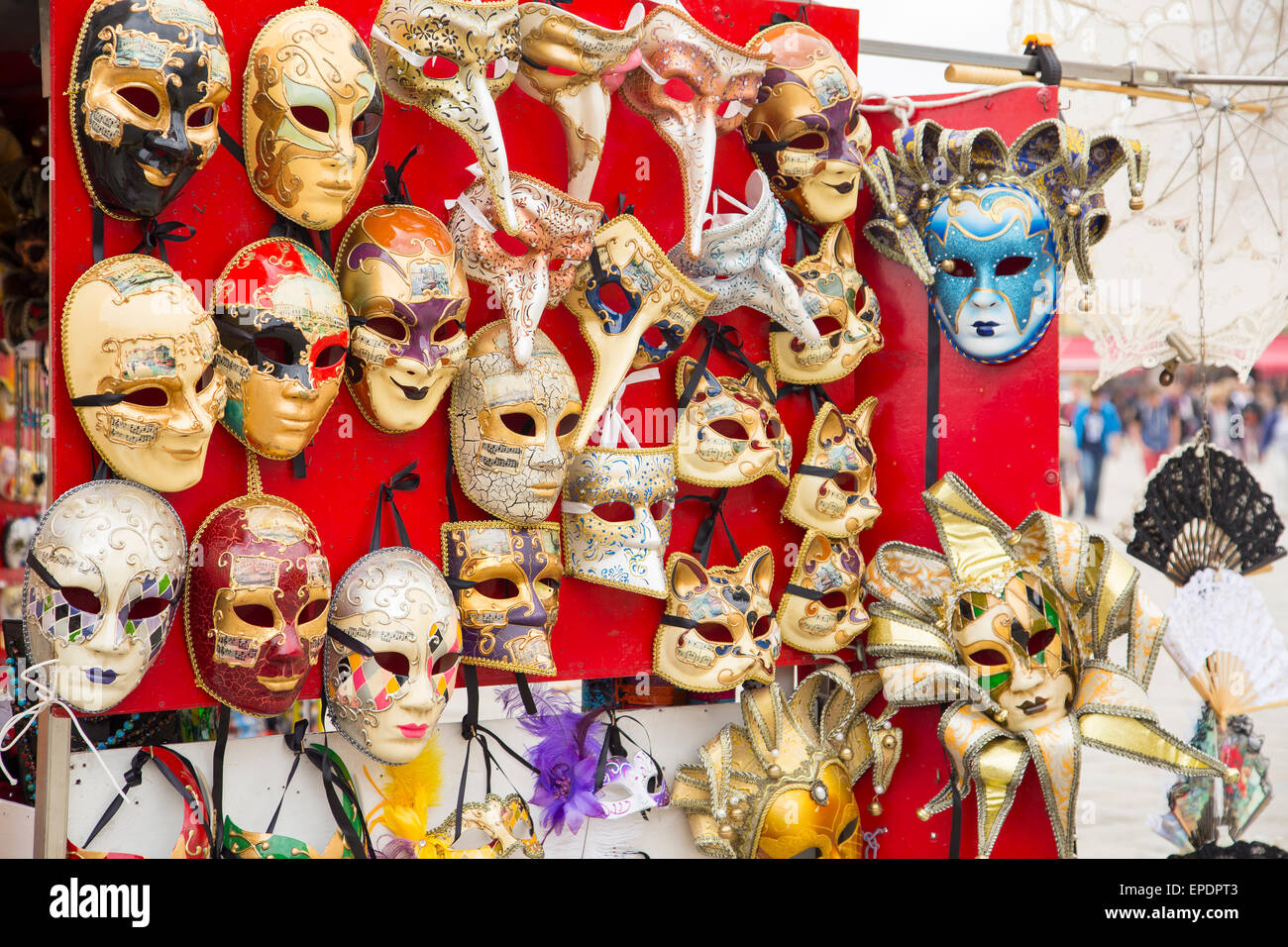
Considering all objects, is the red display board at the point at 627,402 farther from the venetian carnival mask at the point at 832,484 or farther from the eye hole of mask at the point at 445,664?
the eye hole of mask at the point at 445,664

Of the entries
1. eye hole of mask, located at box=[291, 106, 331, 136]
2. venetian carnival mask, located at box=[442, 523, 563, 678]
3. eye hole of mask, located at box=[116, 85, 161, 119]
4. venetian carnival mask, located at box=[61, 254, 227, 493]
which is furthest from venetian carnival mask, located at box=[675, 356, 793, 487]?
eye hole of mask, located at box=[116, 85, 161, 119]

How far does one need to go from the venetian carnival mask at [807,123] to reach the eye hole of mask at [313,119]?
3.49 ft

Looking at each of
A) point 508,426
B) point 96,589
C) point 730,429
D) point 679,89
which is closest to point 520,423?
point 508,426

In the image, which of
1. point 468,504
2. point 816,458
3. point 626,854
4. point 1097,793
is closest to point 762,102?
point 816,458

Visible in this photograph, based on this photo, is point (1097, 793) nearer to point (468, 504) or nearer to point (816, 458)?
point (816, 458)

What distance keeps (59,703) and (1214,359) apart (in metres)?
3.23

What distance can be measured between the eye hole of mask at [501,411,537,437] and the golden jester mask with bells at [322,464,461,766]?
1.18 ft

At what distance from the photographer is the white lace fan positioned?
328 centimetres

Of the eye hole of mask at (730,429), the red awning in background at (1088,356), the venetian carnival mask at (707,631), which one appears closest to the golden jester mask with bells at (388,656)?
the venetian carnival mask at (707,631)

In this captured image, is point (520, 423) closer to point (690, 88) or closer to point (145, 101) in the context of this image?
point (690, 88)

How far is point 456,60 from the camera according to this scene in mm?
2281

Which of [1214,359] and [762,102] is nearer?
[762,102]

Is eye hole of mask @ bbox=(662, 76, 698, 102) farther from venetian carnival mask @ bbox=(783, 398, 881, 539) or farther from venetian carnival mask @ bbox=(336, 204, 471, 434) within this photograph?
venetian carnival mask @ bbox=(783, 398, 881, 539)

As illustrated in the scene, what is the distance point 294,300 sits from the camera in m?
2.16
